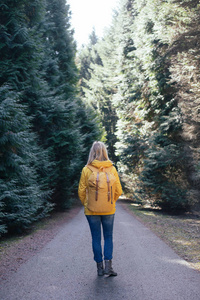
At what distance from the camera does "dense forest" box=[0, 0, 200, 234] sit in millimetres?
7414

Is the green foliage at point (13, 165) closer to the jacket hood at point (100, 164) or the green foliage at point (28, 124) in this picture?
the green foliage at point (28, 124)

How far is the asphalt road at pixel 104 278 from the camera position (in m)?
3.46

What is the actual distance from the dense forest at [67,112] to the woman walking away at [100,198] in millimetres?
2822

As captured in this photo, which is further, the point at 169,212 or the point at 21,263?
the point at 169,212

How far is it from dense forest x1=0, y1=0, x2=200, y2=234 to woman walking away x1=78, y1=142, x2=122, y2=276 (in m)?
2.82

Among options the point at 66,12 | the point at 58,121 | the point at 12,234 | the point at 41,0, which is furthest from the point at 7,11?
the point at 66,12

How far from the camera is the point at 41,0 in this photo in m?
10.9

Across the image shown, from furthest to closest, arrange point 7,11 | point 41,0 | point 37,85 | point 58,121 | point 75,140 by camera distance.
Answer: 1. point 75,140
2. point 58,121
3. point 41,0
4. point 37,85
5. point 7,11

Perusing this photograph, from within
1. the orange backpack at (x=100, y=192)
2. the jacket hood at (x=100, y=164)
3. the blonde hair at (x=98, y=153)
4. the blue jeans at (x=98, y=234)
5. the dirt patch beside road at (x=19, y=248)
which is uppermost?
the blonde hair at (x=98, y=153)

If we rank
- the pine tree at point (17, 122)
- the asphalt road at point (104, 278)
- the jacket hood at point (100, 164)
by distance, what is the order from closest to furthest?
the asphalt road at point (104, 278), the jacket hood at point (100, 164), the pine tree at point (17, 122)

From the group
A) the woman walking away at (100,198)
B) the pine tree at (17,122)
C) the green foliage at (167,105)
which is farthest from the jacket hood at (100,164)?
the green foliage at (167,105)

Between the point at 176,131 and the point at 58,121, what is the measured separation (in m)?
5.71

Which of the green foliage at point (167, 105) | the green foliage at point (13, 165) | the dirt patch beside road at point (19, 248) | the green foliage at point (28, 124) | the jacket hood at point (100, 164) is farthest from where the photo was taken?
the green foliage at point (167, 105)

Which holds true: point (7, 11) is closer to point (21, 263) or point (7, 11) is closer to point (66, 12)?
point (21, 263)
